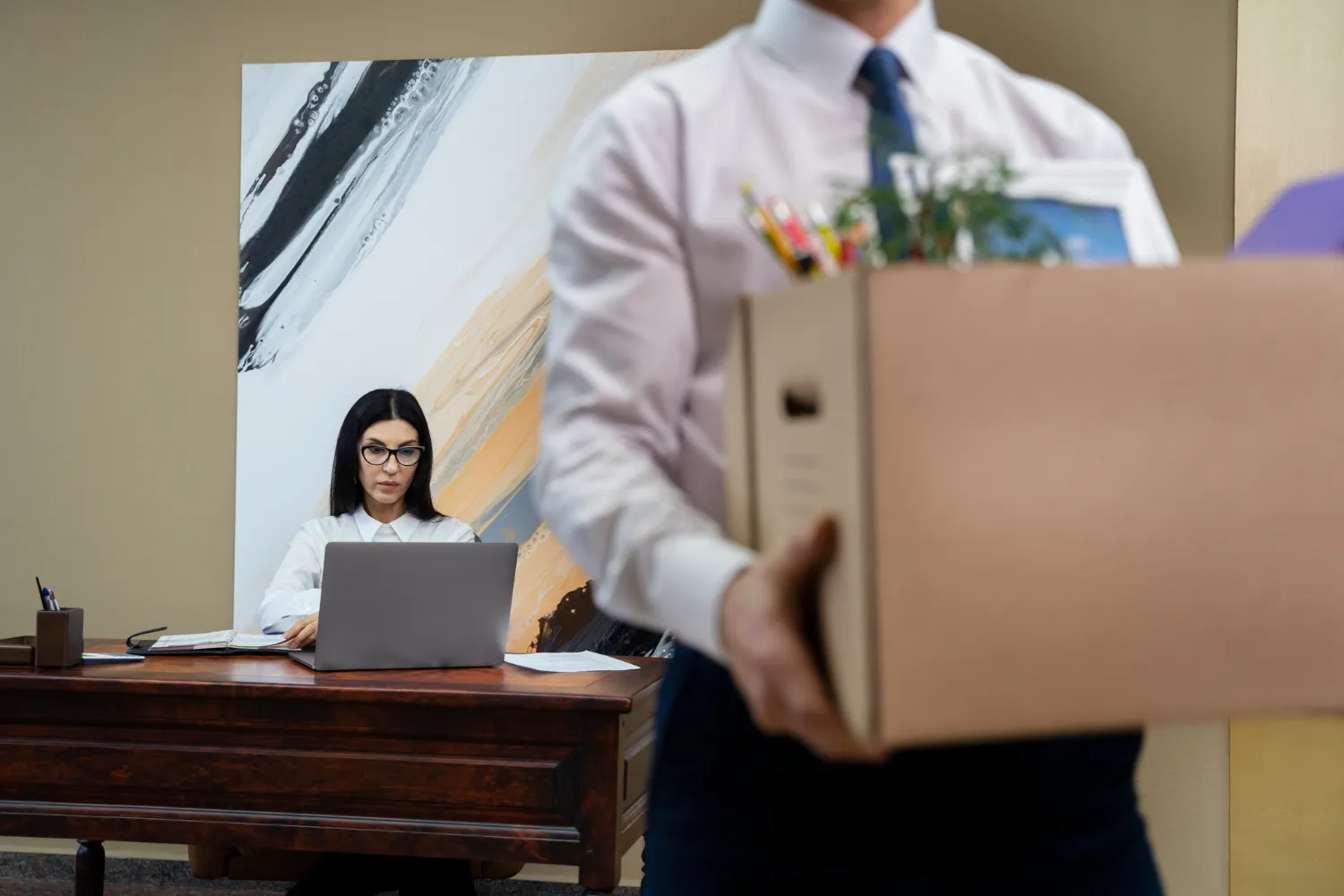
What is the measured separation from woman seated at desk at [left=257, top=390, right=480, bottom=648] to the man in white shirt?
2677 mm

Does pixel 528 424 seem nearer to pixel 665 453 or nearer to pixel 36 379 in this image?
pixel 36 379

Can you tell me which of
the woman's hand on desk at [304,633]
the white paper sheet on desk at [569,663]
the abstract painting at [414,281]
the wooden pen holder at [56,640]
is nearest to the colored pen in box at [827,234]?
the white paper sheet on desk at [569,663]

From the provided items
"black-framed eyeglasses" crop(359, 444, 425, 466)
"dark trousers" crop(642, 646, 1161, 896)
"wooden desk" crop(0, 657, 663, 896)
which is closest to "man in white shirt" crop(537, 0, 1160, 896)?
"dark trousers" crop(642, 646, 1161, 896)

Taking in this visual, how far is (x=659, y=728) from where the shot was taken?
83 centimetres

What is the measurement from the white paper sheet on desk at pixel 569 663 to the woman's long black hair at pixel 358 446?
31.0 inches

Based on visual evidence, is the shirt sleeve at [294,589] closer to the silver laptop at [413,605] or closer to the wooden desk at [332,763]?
the silver laptop at [413,605]

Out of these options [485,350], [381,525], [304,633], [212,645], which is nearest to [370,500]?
[381,525]

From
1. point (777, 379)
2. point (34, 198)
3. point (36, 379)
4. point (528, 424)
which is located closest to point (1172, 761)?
point (528, 424)

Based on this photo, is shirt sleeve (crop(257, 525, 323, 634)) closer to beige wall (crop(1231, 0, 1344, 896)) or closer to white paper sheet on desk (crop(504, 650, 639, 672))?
white paper sheet on desk (crop(504, 650, 639, 672))

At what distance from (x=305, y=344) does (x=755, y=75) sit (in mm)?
2905

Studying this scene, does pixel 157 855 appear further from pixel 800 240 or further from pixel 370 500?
pixel 800 240

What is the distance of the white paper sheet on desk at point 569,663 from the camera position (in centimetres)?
264

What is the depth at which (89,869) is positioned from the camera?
109 inches

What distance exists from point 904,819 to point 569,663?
2.06 m
